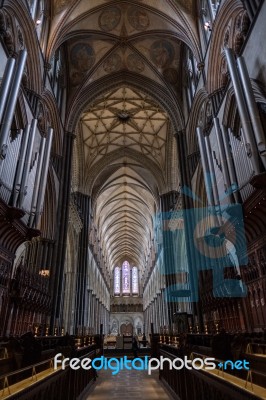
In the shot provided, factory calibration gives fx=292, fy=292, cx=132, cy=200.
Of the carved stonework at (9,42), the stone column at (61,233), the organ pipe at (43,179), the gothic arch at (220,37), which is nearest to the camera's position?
the carved stonework at (9,42)

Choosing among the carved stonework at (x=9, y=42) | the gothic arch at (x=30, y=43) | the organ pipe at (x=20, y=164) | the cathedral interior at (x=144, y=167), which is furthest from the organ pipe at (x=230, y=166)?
the gothic arch at (x=30, y=43)

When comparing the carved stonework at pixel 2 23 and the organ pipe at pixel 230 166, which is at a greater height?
Result: the carved stonework at pixel 2 23

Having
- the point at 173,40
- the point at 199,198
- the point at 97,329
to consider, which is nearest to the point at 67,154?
the point at 199,198

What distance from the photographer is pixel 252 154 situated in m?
6.71

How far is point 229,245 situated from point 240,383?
8946mm

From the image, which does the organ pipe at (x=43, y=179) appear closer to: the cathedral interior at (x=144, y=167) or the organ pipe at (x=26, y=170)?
the cathedral interior at (x=144, y=167)

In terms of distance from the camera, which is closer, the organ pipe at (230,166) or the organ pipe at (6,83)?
the organ pipe at (6,83)

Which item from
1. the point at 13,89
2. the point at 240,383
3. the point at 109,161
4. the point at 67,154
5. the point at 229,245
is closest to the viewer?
the point at 240,383

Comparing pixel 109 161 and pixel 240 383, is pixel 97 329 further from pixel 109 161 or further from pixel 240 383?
pixel 240 383

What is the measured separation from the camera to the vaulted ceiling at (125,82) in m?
14.6

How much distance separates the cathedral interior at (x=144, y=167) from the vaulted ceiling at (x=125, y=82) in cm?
9

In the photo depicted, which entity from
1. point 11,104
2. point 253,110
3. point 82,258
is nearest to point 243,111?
point 253,110

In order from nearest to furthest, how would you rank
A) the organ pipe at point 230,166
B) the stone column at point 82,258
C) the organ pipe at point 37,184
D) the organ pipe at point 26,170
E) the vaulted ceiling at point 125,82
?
the organ pipe at point 230,166 → the organ pipe at point 26,170 → the organ pipe at point 37,184 → the vaulted ceiling at point 125,82 → the stone column at point 82,258

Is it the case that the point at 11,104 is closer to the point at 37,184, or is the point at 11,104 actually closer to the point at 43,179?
the point at 37,184
